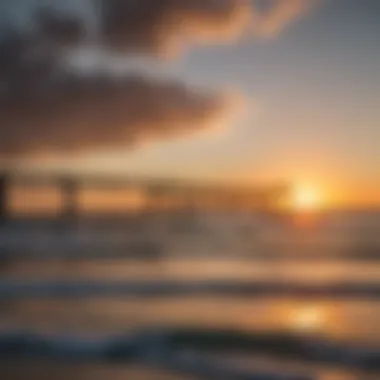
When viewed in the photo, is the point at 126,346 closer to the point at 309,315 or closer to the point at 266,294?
the point at 309,315

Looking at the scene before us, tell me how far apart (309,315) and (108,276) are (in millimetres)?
1476

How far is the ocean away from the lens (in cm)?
168

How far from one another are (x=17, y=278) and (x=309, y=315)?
1.77 m

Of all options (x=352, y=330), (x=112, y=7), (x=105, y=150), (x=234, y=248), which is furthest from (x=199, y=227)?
(x=352, y=330)

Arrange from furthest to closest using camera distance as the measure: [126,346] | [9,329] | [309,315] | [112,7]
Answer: [112,7], [309,315], [9,329], [126,346]

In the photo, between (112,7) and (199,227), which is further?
(199,227)

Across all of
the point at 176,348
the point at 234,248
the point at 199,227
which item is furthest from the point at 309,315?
the point at 199,227

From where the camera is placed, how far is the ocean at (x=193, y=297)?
168 centimetres

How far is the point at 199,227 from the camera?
247 inches

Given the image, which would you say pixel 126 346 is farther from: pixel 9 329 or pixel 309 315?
pixel 309 315

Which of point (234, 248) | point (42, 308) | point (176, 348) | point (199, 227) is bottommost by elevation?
point (176, 348)

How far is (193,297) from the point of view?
2.98 m

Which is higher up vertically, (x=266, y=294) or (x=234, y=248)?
(x=234, y=248)

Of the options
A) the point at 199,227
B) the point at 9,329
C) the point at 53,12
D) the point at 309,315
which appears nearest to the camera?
the point at 9,329
